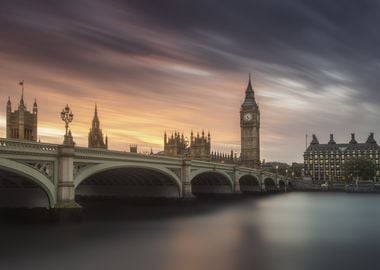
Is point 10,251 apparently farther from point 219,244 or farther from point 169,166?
point 169,166

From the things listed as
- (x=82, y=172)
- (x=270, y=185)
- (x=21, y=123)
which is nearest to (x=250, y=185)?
(x=270, y=185)

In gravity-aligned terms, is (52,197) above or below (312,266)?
above

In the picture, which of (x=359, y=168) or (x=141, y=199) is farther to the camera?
(x=359, y=168)

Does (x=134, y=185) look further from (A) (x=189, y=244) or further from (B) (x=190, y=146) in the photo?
(B) (x=190, y=146)

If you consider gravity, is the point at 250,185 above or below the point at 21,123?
below

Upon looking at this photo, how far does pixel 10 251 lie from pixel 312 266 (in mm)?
18320

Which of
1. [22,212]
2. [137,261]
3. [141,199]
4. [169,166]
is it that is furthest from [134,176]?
[137,261]

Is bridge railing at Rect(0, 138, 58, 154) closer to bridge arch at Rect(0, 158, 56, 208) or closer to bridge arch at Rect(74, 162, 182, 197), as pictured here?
bridge arch at Rect(0, 158, 56, 208)

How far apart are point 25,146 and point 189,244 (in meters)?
15.3

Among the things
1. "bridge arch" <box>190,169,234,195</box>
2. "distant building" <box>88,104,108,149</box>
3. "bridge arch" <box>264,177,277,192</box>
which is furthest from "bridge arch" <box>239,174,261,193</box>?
"distant building" <box>88,104,108,149</box>

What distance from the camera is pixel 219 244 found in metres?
34.9

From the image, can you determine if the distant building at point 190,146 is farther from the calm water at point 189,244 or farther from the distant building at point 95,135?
the calm water at point 189,244

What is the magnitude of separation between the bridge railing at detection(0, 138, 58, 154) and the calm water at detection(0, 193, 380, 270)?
6.43 meters

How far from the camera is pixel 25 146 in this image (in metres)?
38.0
